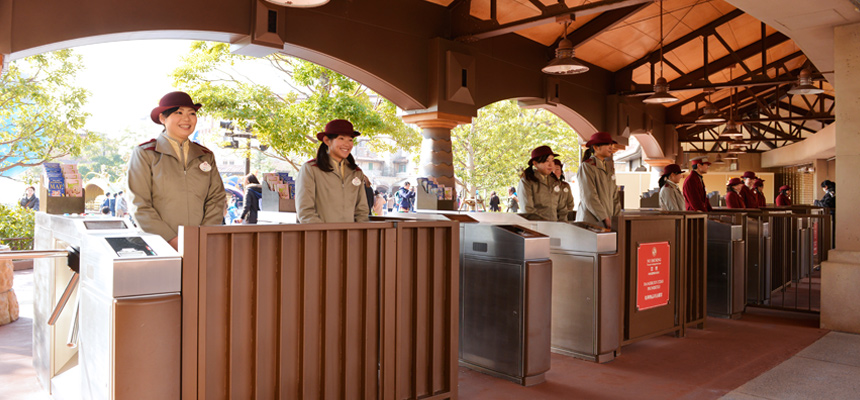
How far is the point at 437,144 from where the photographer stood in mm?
8836

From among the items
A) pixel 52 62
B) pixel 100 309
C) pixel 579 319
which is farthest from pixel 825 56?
pixel 52 62

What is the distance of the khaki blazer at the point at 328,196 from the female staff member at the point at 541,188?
2.10 m

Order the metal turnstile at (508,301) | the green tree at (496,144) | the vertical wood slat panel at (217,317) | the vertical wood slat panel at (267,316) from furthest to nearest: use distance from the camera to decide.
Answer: the green tree at (496,144) → the metal turnstile at (508,301) → the vertical wood slat panel at (267,316) → the vertical wood slat panel at (217,317)

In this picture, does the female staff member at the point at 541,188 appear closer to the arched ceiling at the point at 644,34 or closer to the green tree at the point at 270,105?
the arched ceiling at the point at 644,34

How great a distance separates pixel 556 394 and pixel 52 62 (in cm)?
1126

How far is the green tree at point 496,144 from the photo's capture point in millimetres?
20359

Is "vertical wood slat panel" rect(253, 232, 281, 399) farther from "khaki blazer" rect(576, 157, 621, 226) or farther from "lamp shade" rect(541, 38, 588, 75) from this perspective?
"lamp shade" rect(541, 38, 588, 75)

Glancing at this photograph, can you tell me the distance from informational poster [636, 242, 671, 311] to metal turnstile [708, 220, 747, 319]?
145cm

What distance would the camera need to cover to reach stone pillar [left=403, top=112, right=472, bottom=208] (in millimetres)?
8711

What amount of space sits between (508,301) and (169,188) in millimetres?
2161

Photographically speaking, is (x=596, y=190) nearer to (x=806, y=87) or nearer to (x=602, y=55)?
(x=806, y=87)

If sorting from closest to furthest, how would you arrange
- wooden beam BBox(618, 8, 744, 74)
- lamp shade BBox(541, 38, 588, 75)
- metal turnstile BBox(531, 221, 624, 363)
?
metal turnstile BBox(531, 221, 624, 363), lamp shade BBox(541, 38, 588, 75), wooden beam BBox(618, 8, 744, 74)

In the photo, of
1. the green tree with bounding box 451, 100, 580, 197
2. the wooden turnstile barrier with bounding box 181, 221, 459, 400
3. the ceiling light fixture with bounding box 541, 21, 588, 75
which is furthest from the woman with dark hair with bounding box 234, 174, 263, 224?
the green tree with bounding box 451, 100, 580, 197

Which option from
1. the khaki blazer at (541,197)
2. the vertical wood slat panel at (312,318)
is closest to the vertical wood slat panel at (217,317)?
the vertical wood slat panel at (312,318)
